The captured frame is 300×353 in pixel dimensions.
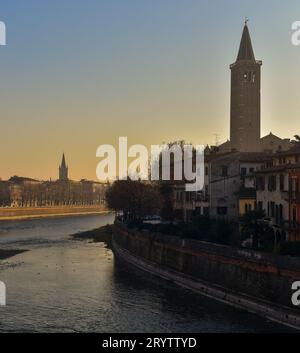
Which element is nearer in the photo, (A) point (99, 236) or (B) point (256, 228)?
(B) point (256, 228)

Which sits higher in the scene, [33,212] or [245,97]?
[245,97]

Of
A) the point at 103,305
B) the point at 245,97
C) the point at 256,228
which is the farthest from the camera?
the point at 245,97

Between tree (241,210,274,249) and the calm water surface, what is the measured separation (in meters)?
5.52

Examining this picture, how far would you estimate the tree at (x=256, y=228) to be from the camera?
39656 millimetres

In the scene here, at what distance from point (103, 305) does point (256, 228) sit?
11574mm

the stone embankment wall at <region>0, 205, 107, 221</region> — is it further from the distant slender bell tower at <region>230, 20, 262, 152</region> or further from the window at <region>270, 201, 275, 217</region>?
the window at <region>270, 201, 275, 217</region>

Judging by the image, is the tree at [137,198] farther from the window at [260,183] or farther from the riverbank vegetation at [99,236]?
the window at [260,183]

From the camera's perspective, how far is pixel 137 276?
4953 centimetres

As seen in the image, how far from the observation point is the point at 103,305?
37.7m

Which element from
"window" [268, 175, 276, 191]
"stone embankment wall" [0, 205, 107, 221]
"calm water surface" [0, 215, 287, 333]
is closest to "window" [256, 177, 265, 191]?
"window" [268, 175, 276, 191]

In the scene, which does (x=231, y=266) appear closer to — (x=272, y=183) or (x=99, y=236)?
(x=272, y=183)

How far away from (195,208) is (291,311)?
32.7 m

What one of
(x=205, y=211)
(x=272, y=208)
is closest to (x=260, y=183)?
(x=272, y=208)
